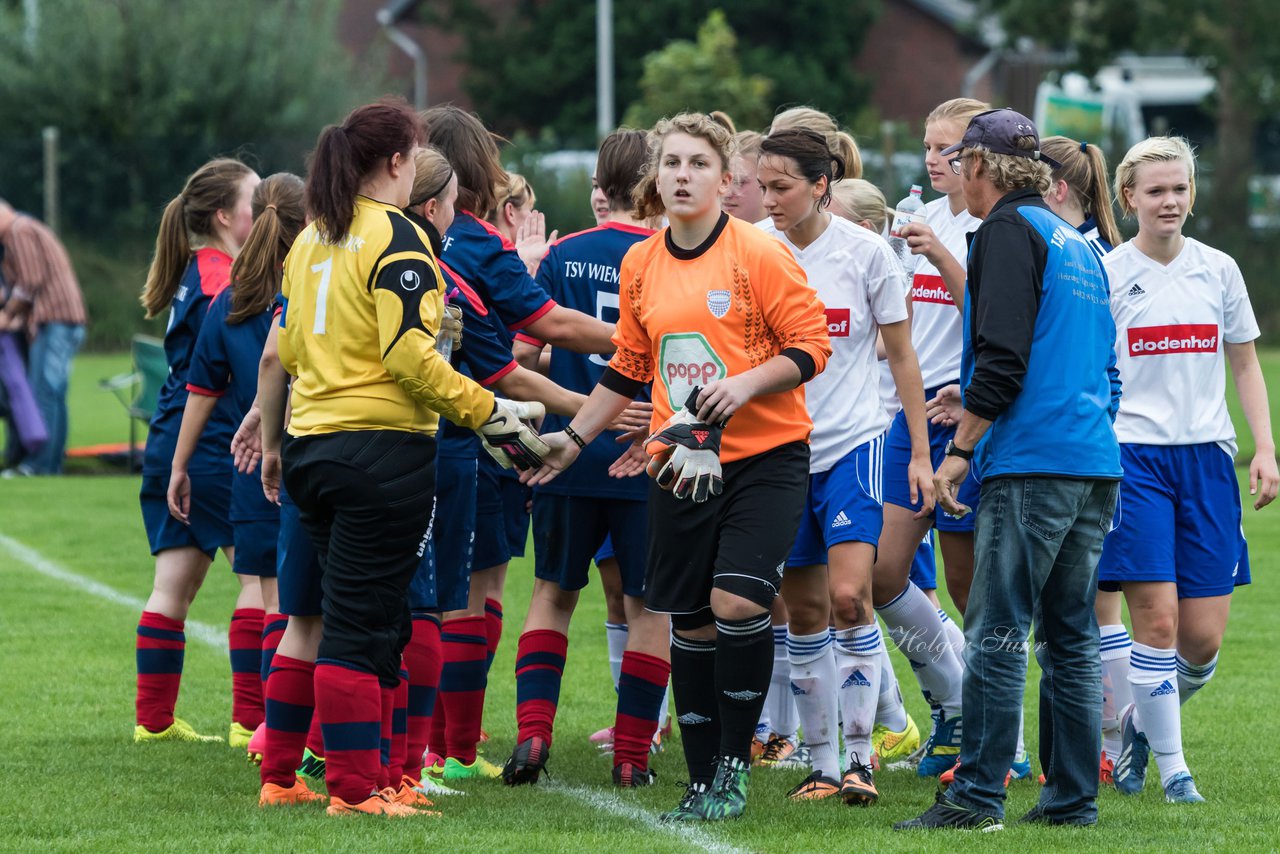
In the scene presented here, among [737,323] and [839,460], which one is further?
[839,460]

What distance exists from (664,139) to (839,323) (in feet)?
2.99

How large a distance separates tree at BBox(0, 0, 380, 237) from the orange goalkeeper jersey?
75.8ft

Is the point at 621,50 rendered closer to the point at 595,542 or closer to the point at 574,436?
the point at 595,542

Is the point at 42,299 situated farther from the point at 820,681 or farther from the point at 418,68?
the point at 418,68

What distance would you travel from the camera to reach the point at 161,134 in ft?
93.7

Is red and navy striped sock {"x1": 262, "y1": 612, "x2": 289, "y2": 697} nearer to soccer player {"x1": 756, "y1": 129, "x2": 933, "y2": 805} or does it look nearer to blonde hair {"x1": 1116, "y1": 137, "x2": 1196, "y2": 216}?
soccer player {"x1": 756, "y1": 129, "x2": 933, "y2": 805}

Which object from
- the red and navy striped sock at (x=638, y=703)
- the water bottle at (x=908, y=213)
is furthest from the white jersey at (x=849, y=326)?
the red and navy striped sock at (x=638, y=703)

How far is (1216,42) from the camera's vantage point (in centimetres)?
3059

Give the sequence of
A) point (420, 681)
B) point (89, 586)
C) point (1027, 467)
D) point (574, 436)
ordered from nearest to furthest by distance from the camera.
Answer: point (1027, 467) → point (574, 436) → point (420, 681) → point (89, 586)

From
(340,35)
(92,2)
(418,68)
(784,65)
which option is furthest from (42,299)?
(340,35)

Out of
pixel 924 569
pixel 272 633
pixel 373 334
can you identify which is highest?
pixel 373 334

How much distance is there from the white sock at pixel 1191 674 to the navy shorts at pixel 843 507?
3.78 ft

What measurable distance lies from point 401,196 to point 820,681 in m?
2.02

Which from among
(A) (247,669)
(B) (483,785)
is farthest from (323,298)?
(A) (247,669)
